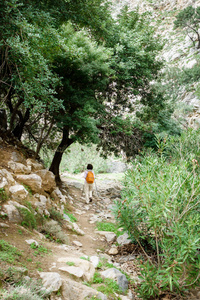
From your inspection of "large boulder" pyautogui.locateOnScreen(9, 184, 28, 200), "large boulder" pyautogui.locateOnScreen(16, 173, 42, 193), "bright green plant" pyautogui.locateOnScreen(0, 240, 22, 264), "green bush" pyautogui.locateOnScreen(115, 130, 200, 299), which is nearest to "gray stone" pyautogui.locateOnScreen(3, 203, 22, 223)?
"large boulder" pyautogui.locateOnScreen(9, 184, 28, 200)

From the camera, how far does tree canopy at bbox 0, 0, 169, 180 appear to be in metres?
5.02

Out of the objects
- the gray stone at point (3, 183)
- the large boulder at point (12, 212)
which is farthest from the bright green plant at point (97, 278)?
the gray stone at point (3, 183)

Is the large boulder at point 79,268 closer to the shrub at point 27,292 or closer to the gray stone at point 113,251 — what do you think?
the shrub at point 27,292

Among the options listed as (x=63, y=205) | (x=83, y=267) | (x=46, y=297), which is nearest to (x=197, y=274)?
(x=83, y=267)

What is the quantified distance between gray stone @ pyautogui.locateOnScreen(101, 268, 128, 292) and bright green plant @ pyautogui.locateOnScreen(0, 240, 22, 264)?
1.63m

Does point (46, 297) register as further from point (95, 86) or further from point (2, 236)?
point (95, 86)

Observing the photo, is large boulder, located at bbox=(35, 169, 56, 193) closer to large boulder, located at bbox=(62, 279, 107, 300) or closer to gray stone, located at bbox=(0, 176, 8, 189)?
gray stone, located at bbox=(0, 176, 8, 189)

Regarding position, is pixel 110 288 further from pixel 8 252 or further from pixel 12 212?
pixel 12 212

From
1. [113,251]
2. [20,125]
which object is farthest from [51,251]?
[20,125]

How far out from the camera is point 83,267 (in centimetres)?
369

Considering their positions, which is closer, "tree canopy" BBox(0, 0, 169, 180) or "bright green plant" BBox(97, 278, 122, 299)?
"bright green plant" BBox(97, 278, 122, 299)

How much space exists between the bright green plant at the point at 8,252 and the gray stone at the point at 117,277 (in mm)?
1631

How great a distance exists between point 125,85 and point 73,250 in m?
7.80

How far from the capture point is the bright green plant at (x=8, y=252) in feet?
9.36
